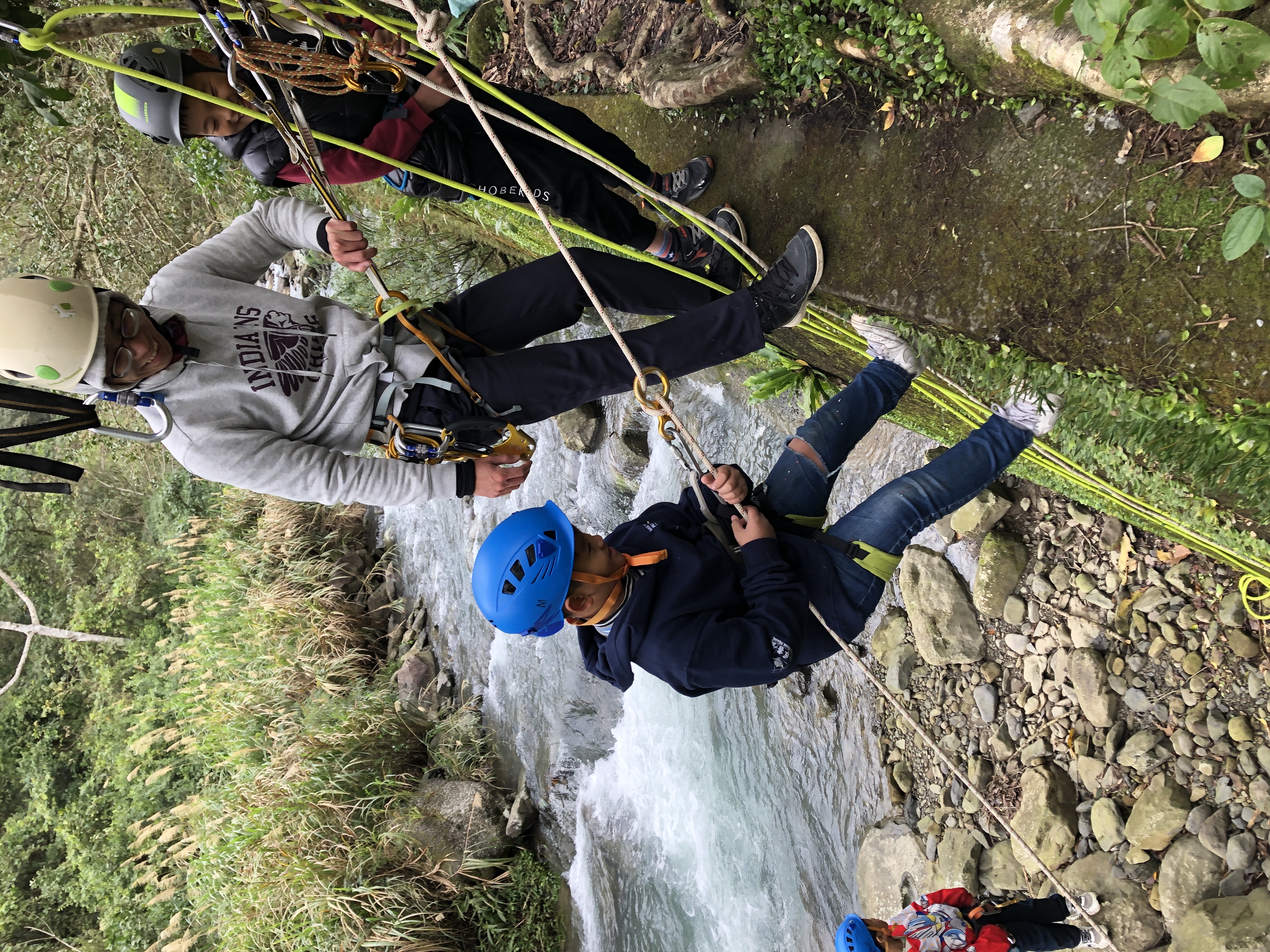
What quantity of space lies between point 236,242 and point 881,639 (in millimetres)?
3226

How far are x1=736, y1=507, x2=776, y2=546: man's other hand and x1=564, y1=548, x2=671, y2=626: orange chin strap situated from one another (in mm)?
225

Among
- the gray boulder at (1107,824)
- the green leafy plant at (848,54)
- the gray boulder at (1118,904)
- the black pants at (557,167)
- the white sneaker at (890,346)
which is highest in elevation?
the green leafy plant at (848,54)

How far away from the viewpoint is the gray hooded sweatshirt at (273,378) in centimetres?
214

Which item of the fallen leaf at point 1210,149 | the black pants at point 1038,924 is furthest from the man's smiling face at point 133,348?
the black pants at point 1038,924

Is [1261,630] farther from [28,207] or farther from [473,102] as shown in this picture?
[28,207]

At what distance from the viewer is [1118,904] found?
8.72 ft

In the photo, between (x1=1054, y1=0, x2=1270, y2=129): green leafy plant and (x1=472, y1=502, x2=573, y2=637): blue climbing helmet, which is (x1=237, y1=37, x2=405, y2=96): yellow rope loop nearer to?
(x1=472, y1=502, x2=573, y2=637): blue climbing helmet

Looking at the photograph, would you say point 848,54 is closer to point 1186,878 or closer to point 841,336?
point 841,336

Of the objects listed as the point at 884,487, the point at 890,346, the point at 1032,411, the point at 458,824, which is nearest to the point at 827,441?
the point at 884,487

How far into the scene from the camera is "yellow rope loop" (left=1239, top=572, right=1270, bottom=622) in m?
2.27

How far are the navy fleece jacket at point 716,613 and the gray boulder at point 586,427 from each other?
293cm

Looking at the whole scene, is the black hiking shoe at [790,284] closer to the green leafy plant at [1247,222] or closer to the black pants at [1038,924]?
the green leafy plant at [1247,222]

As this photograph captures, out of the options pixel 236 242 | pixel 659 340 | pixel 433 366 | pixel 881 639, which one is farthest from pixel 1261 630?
pixel 236 242

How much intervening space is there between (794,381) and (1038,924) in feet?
7.58
